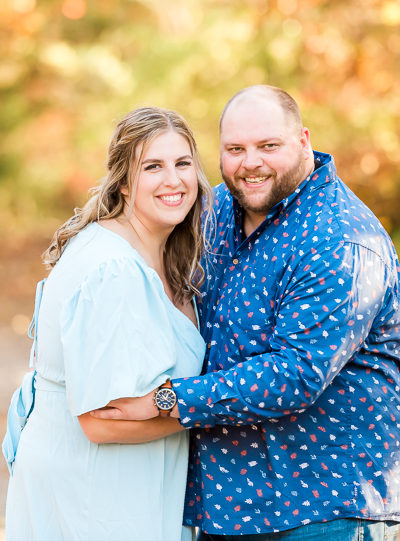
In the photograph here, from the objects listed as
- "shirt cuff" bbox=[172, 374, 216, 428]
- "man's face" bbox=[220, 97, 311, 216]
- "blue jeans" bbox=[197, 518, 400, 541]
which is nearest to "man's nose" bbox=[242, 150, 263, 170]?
"man's face" bbox=[220, 97, 311, 216]

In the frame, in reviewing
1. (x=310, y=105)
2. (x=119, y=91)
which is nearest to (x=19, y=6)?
(x=119, y=91)

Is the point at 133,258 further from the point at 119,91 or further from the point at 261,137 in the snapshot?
the point at 119,91

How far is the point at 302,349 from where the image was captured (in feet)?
7.55

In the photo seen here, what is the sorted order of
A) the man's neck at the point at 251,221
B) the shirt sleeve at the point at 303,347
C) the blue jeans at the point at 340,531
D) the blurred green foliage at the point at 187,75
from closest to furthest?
the shirt sleeve at the point at 303,347
the blue jeans at the point at 340,531
the man's neck at the point at 251,221
the blurred green foliage at the point at 187,75

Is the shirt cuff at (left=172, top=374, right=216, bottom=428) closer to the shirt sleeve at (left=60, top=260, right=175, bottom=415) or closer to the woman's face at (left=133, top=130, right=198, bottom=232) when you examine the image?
the shirt sleeve at (left=60, top=260, right=175, bottom=415)

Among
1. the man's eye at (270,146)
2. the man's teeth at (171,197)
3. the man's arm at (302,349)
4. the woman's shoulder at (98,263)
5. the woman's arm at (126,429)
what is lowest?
the woman's arm at (126,429)

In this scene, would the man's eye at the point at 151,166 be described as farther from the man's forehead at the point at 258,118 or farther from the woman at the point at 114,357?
the man's forehead at the point at 258,118

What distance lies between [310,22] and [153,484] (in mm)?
5964

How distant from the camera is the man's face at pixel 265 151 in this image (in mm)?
2666

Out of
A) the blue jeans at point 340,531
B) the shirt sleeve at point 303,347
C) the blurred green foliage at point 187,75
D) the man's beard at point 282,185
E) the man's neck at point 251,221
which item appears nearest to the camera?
the shirt sleeve at point 303,347

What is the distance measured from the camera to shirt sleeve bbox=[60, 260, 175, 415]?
7.69 ft

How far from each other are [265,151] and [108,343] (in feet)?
3.09

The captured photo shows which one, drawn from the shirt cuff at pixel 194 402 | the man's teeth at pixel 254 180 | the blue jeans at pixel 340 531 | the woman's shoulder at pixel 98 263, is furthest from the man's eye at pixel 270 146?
the blue jeans at pixel 340 531

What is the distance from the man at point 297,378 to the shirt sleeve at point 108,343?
0.27ft
